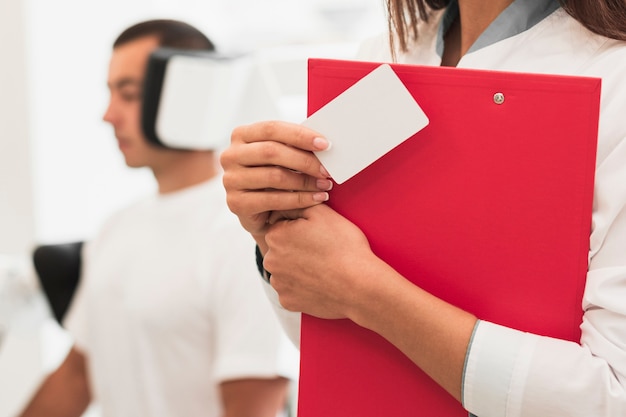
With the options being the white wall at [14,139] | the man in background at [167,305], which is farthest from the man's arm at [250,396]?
the white wall at [14,139]

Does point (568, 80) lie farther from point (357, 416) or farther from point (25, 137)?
point (25, 137)

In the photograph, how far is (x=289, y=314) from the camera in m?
1.03

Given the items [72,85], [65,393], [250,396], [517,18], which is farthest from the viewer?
[72,85]

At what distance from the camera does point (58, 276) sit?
2014mm

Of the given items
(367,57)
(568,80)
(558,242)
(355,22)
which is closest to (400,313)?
(558,242)

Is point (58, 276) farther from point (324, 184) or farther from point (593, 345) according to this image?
point (593, 345)

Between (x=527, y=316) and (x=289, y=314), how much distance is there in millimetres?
334

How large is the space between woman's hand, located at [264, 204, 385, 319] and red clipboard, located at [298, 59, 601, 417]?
3 cm

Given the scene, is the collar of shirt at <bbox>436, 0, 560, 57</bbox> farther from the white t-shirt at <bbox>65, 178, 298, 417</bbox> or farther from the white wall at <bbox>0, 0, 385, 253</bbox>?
the white wall at <bbox>0, 0, 385, 253</bbox>

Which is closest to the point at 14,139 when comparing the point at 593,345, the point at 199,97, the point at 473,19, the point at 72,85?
the point at 72,85

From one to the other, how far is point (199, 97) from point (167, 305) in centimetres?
48

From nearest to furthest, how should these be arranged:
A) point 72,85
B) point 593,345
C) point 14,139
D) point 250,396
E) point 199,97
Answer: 1. point 593,345
2. point 250,396
3. point 199,97
4. point 14,139
5. point 72,85

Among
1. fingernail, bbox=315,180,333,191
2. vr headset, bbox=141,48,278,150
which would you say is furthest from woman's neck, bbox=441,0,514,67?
vr headset, bbox=141,48,278,150

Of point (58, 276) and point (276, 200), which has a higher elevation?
point (276, 200)
